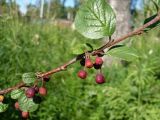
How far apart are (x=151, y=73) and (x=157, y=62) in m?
0.21

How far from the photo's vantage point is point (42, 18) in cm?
680

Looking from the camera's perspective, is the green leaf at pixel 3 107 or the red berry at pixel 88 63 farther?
the green leaf at pixel 3 107

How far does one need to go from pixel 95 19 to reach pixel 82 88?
3.37 m

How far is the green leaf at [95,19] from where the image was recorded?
967mm

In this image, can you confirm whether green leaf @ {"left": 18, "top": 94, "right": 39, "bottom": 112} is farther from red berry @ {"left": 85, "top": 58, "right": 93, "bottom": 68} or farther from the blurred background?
the blurred background

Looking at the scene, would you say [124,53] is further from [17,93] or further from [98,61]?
[17,93]

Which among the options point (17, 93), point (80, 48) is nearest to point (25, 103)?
point (17, 93)

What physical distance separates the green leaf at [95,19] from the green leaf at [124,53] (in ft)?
0.16

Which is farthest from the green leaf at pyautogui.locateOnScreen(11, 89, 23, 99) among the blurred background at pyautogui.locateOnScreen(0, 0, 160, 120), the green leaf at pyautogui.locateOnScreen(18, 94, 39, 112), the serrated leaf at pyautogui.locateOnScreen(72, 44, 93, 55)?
the blurred background at pyautogui.locateOnScreen(0, 0, 160, 120)

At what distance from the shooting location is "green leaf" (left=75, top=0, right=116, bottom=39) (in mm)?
967

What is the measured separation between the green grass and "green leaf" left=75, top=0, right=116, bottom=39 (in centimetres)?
241

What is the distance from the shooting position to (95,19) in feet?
3.25

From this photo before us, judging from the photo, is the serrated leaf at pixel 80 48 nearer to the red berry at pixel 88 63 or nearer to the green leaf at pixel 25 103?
the red berry at pixel 88 63

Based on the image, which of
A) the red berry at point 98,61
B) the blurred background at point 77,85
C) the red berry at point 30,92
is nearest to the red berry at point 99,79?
the red berry at point 98,61
